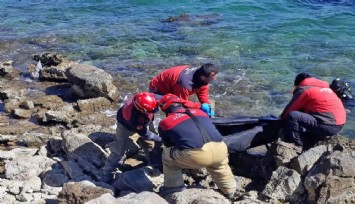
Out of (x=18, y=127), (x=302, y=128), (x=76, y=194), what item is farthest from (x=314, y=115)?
(x=18, y=127)

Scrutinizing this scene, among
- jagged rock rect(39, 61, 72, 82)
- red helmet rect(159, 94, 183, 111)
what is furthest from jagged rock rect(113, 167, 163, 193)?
jagged rock rect(39, 61, 72, 82)

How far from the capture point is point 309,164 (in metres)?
7.21

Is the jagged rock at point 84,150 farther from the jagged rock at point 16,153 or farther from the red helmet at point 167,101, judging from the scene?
the red helmet at point 167,101

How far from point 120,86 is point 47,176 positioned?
6078 mm

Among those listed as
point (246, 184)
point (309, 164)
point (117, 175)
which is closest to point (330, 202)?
point (309, 164)

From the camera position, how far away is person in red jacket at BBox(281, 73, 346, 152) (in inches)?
322

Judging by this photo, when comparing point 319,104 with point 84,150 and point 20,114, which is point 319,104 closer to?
point 84,150

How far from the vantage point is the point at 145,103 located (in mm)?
7230

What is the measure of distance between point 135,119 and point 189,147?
1177mm

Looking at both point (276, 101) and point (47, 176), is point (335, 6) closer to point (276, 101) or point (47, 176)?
point (276, 101)

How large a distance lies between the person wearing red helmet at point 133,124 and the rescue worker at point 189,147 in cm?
23

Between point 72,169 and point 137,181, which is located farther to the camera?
point 72,169

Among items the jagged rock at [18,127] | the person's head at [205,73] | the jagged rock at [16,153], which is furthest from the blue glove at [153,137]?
the jagged rock at [18,127]

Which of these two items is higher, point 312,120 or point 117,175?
point 312,120
